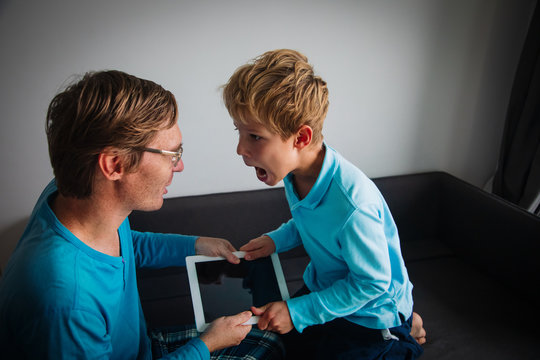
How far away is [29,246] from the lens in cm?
89

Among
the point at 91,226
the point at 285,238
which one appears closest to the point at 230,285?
the point at 285,238

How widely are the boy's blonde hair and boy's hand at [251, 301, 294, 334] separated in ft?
1.77

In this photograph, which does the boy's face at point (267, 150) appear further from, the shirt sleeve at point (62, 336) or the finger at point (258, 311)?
the shirt sleeve at point (62, 336)

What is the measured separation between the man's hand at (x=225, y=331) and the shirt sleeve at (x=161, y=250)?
341 millimetres

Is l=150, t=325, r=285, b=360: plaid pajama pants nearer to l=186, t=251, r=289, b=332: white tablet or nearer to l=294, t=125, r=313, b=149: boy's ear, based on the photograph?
l=186, t=251, r=289, b=332: white tablet

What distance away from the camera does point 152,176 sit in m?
1.02

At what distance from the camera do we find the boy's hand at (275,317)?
3.72 ft

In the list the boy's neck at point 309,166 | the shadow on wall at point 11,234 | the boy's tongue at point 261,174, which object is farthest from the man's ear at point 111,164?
the shadow on wall at point 11,234

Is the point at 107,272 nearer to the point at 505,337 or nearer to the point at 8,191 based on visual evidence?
the point at 8,191

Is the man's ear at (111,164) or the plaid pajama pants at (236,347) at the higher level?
the man's ear at (111,164)

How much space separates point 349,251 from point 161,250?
0.74 m

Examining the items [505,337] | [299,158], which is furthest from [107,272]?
[505,337]

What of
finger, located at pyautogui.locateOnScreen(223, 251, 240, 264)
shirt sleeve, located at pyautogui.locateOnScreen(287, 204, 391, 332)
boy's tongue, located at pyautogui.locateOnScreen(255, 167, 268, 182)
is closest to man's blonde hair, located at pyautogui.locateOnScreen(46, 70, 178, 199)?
boy's tongue, located at pyautogui.locateOnScreen(255, 167, 268, 182)

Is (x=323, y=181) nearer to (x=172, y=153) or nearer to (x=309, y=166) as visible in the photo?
(x=309, y=166)
